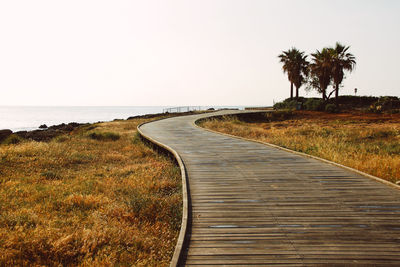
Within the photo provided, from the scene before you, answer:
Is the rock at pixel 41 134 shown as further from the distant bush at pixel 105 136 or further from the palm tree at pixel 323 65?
the palm tree at pixel 323 65

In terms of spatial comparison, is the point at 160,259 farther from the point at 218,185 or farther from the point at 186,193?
the point at 218,185

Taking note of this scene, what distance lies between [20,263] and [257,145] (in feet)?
34.1

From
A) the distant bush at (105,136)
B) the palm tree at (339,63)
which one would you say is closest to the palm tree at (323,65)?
the palm tree at (339,63)

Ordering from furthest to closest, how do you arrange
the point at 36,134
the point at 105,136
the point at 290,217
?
the point at 36,134 < the point at 105,136 < the point at 290,217

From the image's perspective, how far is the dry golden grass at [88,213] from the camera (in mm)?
4688

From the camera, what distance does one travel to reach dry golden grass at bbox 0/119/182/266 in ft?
15.4

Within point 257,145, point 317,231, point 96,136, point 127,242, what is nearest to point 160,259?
point 127,242

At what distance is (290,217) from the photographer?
5.19 metres

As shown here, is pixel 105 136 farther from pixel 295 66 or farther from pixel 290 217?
pixel 295 66

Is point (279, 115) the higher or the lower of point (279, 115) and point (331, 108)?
the lower

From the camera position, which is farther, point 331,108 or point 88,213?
point 331,108

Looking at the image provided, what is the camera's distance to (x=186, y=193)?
21.1 ft

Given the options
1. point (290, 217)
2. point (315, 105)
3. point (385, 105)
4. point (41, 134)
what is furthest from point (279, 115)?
point (290, 217)

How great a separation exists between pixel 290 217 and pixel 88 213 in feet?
14.3
